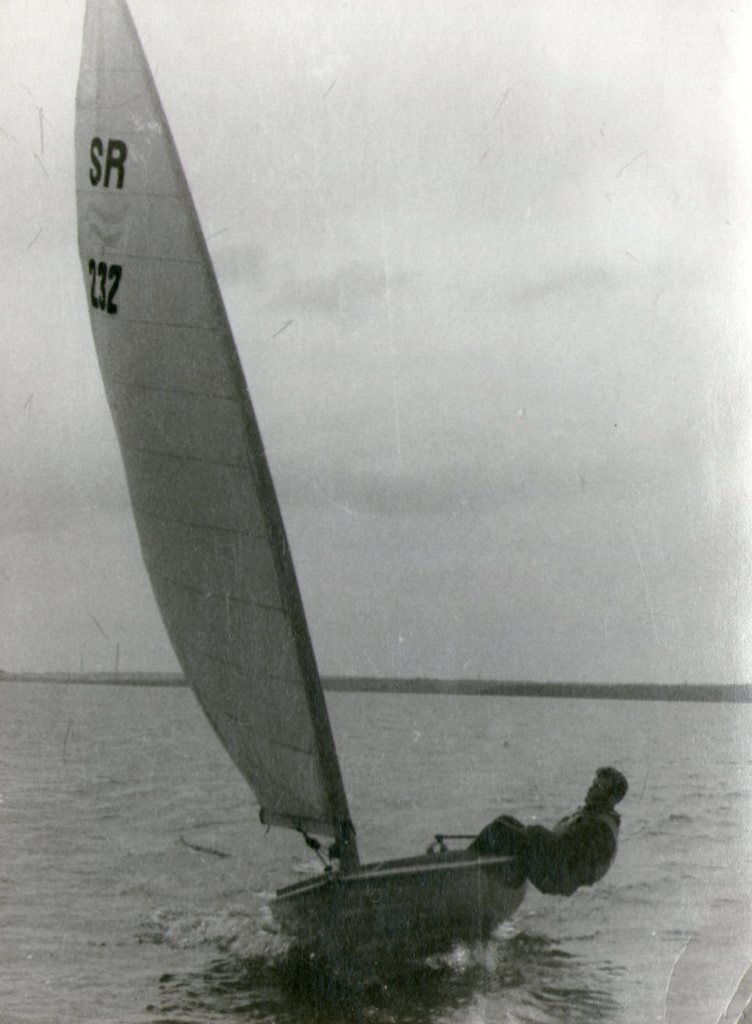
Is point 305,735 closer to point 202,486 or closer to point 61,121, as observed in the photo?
point 202,486

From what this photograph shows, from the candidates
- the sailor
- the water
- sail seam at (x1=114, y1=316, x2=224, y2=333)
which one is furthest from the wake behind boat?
the water

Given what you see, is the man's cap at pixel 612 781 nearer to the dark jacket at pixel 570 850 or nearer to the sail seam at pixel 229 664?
the dark jacket at pixel 570 850

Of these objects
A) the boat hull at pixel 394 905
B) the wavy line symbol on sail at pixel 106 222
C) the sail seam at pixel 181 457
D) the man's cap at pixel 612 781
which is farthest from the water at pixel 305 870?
the wavy line symbol on sail at pixel 106 222

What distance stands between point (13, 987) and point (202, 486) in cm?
425

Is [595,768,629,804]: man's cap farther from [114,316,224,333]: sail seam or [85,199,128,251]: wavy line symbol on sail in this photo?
[85,199,128,251]: wavy line symbol on sail

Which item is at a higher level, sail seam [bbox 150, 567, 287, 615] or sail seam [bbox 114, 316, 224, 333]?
sail seam [bbox 114, 316, 224, 333]

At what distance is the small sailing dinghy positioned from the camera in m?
→ 7.01

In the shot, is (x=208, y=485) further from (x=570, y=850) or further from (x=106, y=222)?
(x=570, y=850)

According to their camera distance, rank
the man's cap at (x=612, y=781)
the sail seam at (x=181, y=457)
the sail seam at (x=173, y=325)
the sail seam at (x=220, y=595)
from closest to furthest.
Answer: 1. the sail seam at (x=173, y=325)
2. the sail seam at (x=181, y=457)
3. the sail seam at (x=220, y=595)
4. the man's cap at (x=612, y=781)

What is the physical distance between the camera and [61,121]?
7863 mm

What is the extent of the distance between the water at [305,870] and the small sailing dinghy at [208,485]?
2.33 feet

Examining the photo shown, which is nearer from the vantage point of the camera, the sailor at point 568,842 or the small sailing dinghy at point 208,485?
the small sailing dinghy at point 208,485

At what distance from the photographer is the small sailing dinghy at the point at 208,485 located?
7008 mm

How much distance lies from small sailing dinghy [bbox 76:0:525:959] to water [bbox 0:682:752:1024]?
28.0 inches
